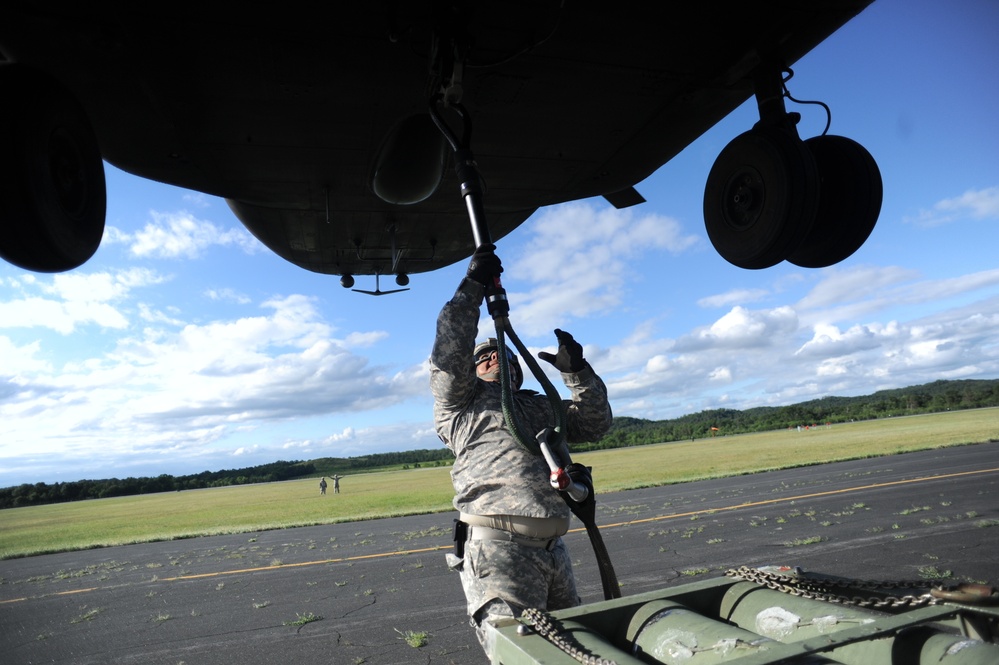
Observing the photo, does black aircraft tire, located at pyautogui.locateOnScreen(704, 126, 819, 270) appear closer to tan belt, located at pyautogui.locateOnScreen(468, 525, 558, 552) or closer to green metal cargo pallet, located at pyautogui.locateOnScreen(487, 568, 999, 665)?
green metal cargo pallet, located at pyautogui.locateOnScreen(487, 568, 999, 665)

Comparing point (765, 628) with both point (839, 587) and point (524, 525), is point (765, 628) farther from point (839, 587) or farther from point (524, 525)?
point (524, 525)

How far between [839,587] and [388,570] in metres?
8.53

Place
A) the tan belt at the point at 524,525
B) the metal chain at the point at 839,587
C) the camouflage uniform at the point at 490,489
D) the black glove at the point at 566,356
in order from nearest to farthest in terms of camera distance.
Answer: the metal chain at the point at 839,587
the camouflage uniform at the point at 490,489
the tan belt at the point at 524,525
the black glove at the point at 566,356

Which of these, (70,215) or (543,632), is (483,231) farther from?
(70,215)

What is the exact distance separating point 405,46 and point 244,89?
0.74 m

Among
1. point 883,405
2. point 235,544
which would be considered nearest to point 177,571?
point 235,544

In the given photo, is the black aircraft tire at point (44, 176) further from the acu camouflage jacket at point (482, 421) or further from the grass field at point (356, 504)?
the grass field at point (356, 504)

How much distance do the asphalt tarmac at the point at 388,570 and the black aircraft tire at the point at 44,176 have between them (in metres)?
4.23

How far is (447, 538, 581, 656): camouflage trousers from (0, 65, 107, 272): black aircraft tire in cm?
196

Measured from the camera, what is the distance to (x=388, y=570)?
Result: 946 cm

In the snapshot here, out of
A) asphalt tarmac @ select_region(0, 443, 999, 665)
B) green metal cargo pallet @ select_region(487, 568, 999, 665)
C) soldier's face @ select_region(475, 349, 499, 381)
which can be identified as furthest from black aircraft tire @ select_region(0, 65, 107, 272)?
asphalt tarmac @ select_region(0, 443, 999, 665)

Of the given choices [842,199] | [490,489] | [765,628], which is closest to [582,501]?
[765,628]

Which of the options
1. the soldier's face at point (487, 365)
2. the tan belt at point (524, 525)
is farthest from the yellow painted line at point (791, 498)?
the tan belt at point (524, 525)

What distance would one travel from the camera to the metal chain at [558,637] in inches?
58.5
